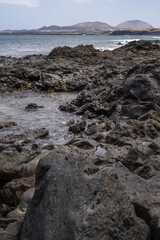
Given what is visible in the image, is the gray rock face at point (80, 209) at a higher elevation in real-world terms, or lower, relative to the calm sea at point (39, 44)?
higher

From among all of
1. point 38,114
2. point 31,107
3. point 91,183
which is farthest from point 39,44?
point 91,183

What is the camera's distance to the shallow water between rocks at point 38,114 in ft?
38.2

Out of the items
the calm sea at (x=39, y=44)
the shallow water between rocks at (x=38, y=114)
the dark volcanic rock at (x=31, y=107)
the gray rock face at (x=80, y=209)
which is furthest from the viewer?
the calm sea at (x=39, y=44)

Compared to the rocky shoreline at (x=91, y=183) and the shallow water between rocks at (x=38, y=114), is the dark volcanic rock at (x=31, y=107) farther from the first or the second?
the rocky shoreline at (x=91, y=183)

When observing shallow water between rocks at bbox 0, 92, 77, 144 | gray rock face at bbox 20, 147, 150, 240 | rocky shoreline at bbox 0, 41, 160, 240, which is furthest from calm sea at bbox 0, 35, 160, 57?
gray rock face at bbox 20, 147, 150, 240

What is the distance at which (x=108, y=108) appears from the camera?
45.2 feet

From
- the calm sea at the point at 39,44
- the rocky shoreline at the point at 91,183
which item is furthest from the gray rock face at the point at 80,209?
the calm sea at the point at 39,44

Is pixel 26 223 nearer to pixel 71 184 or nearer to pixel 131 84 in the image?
pixel 71 184

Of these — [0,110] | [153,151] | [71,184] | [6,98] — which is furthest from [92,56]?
[71,184]

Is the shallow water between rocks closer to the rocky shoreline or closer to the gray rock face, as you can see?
the rocky shoreline

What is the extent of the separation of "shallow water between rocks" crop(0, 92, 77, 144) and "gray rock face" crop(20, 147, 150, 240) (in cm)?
647

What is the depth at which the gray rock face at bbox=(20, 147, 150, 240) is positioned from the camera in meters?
3.37

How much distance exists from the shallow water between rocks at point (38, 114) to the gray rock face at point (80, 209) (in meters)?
6.47

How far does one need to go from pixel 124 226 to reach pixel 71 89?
1775cm
